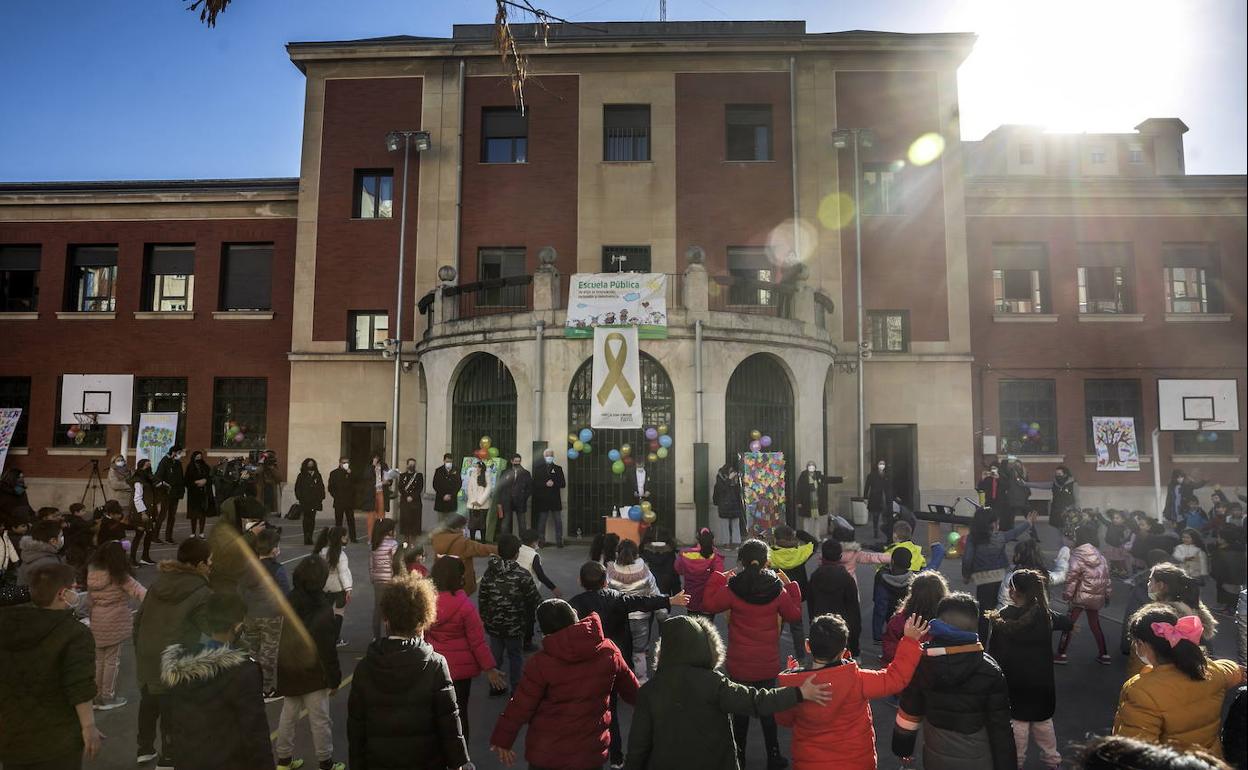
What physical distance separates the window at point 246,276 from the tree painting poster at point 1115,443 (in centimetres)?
2547

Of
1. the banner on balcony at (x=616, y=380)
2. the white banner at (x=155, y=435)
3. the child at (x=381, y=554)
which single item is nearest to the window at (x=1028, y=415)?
the banner on balcony at (x=616, y=380)

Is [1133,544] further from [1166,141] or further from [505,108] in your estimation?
[1166,141]

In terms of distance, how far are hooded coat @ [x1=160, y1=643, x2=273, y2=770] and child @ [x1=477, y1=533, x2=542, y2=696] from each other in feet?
9.34

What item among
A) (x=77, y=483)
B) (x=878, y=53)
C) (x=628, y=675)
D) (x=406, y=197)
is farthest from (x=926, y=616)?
(x=77, y=483)

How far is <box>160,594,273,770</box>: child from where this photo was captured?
3.70 metres

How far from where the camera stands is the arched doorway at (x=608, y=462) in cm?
1581

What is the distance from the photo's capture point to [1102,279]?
22422mm

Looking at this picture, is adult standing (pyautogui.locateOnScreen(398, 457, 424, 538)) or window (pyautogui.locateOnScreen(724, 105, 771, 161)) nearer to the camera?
adult standing (pyautogui.locateOnScreen(398, 457, 424, 538))

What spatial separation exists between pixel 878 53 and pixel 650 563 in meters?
19.8

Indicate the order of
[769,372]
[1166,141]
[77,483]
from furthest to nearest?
[1166,141] < [77,483] < [769,372]

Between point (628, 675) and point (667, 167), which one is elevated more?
point (667, 167)

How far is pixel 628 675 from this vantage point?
13.9 ft

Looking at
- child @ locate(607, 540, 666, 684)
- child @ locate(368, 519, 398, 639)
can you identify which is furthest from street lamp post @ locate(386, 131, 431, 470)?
child @ locate(607, 540, 666, 684)

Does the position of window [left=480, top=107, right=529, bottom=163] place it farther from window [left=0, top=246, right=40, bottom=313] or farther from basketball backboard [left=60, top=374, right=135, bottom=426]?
window [left=0, top=246, right=40, bottom=313]
